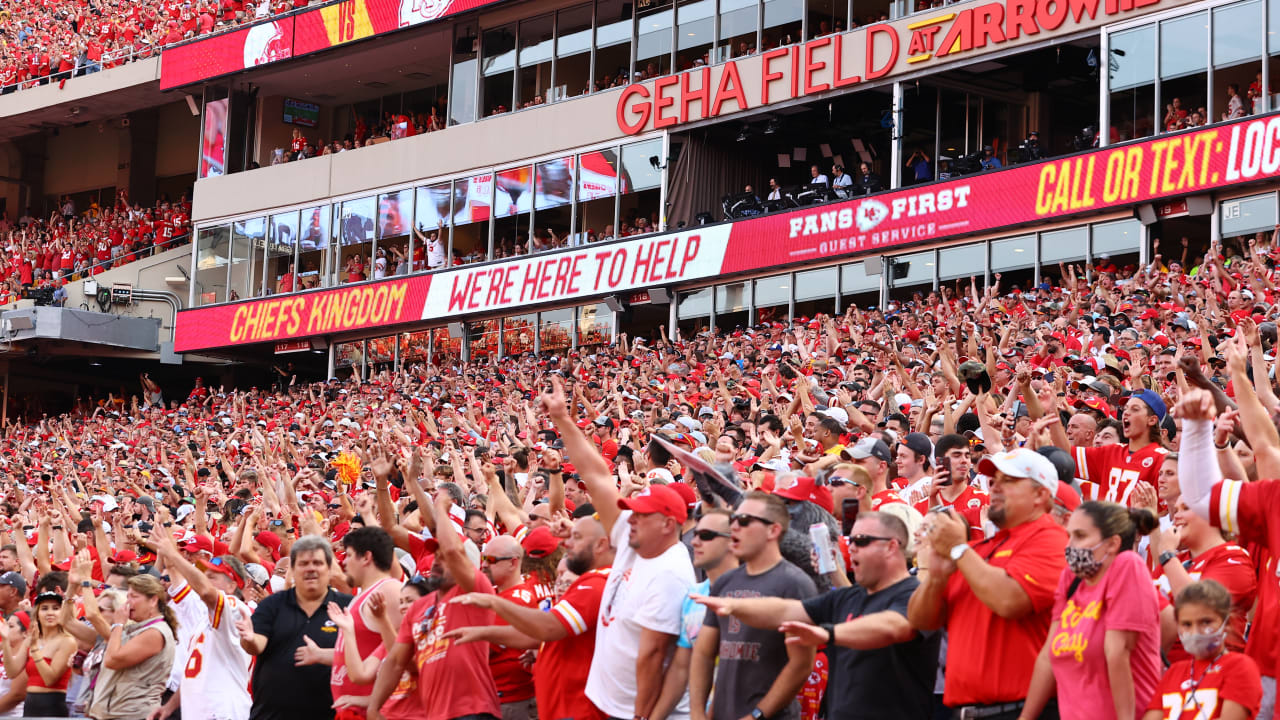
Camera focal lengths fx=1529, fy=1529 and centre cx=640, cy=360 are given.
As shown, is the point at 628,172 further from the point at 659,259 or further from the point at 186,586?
the point at 186,586

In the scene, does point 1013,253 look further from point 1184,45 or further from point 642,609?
point 642,609

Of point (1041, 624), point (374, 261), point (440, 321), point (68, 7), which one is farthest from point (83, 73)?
point (1041, 624)

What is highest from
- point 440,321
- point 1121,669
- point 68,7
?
point 68,7

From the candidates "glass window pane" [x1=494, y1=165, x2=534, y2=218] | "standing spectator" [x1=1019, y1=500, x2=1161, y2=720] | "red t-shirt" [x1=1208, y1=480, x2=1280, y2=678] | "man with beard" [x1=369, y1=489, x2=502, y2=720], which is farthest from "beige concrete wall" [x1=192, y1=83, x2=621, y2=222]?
"standing spectator" [x1=1019, y1=500, x2=1161, y2=720]

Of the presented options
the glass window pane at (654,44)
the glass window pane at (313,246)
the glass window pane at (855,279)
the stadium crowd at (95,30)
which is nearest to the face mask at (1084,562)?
the glass window pane at (855,279)

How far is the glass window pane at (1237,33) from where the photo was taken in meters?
23.7

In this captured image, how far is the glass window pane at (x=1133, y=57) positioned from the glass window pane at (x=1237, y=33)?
3.59ft

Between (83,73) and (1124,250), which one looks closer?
(1124,250)

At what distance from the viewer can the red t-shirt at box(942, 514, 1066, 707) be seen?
222 inches

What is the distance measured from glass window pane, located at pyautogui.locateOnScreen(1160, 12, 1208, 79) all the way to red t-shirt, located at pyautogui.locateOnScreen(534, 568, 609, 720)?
2037 cm

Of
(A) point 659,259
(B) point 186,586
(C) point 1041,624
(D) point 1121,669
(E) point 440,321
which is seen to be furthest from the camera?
(E) point 440,321

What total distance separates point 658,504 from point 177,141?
44.3m

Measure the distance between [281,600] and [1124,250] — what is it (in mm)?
19310

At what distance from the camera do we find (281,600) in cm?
850
